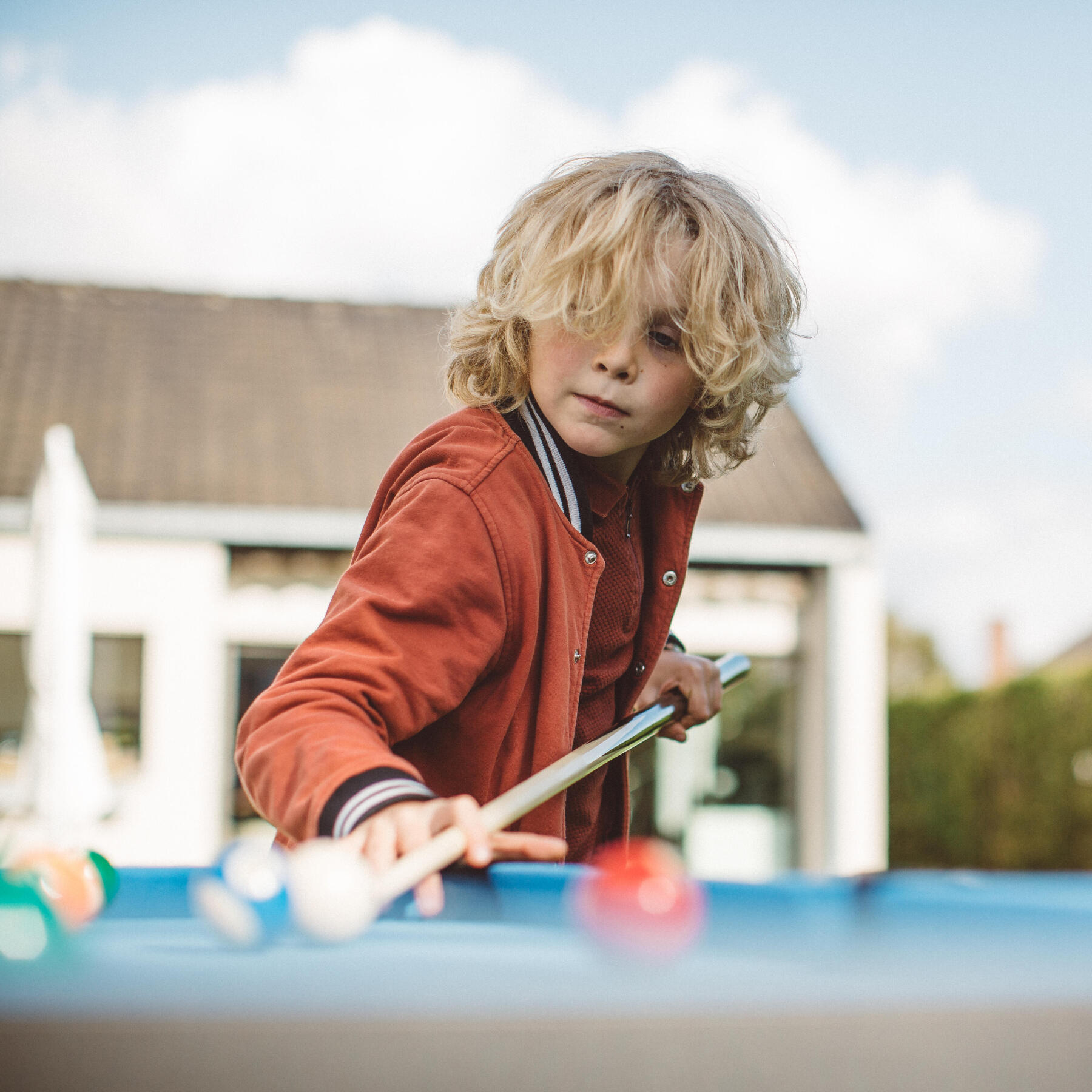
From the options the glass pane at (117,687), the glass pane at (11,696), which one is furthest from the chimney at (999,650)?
the glass pane at (11,696)

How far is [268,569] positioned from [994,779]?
284 inches

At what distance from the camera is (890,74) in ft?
54.1

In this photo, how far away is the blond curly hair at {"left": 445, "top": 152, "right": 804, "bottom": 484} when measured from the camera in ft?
4.46

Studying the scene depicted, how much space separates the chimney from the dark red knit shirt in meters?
26.0

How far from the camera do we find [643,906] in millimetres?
676

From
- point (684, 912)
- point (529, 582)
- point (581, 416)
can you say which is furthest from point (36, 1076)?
point (581, 416)

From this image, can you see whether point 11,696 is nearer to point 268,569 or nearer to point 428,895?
point 268,569

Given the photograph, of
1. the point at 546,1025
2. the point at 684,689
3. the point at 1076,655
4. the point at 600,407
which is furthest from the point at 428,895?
the point at 1076,655

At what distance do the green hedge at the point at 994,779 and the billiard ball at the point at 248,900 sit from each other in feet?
33.3

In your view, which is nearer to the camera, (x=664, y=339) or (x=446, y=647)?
(x=446, y=647)

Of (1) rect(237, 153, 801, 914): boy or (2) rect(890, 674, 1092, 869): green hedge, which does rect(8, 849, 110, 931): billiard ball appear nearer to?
(1) rect(237, 153, 801, 914): boy

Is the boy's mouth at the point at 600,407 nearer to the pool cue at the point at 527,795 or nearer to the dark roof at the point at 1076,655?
the pool cue at the point at 527,795

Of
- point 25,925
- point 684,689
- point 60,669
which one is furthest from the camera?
point 60,669

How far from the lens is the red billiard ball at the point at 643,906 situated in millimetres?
645
